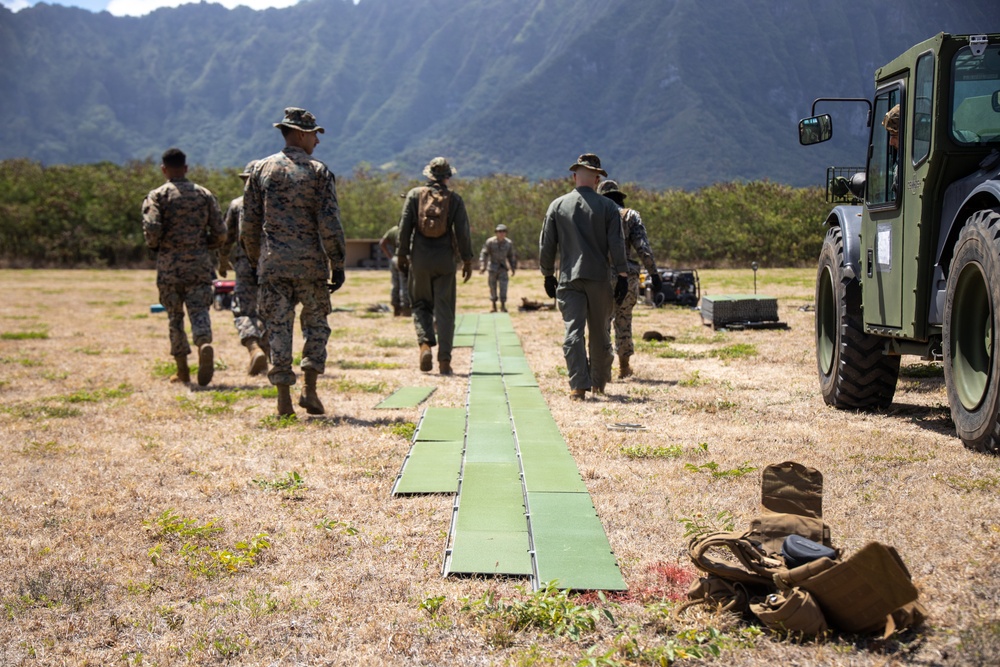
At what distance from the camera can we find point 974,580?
407 cm

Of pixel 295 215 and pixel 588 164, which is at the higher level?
pixel 588 164

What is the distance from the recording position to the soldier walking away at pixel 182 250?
10.3 metres

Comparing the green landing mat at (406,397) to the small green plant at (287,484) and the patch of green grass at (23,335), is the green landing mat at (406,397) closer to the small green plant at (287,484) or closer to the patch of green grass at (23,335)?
the small green plant at (287,484)

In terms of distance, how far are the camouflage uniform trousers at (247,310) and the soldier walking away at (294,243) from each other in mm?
2854

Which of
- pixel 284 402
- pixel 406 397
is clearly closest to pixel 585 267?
pixel 406 397

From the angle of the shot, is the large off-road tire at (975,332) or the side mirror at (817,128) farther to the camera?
the side mirror at (817,128)

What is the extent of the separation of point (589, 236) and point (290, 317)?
8.67 ft

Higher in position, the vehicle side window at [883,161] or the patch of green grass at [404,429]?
the vehicle side window at [883,161]

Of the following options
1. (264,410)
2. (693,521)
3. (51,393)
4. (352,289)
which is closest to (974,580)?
(693,521)

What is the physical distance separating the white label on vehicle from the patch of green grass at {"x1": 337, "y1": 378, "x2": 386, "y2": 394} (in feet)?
14.9

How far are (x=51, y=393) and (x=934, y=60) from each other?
8.00 metres

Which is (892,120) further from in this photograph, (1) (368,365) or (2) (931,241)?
(1) (368,365)

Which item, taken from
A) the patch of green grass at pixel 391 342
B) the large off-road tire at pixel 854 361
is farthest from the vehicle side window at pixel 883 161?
the patch of green grass at pixel 391 342

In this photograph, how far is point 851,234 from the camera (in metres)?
8.43
